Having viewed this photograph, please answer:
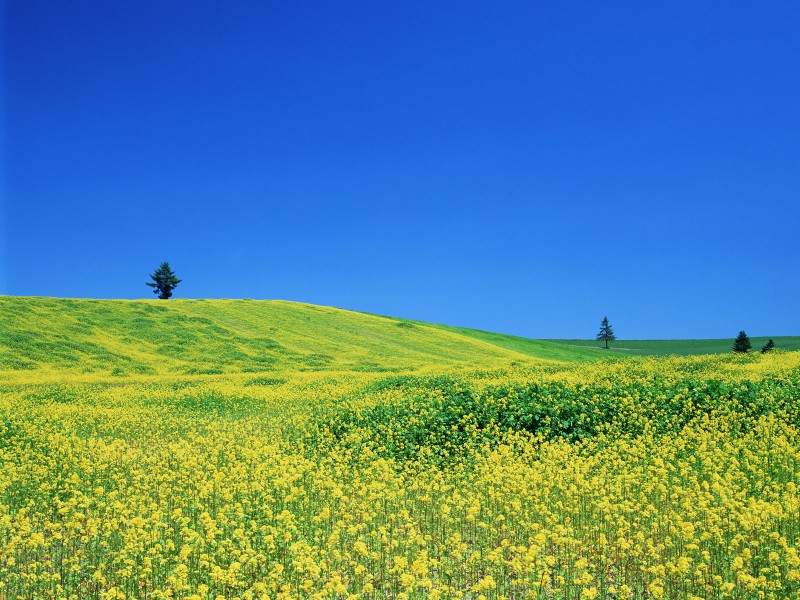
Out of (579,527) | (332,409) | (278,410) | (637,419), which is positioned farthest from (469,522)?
(278,410)

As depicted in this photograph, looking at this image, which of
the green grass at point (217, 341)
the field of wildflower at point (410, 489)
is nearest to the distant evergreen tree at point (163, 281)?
the green grass at point (217, 341)

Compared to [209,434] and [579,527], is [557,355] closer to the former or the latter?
[209,434]

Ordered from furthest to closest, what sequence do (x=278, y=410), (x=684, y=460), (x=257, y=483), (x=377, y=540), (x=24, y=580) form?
(x=278, y=410)
(x=684, y=460)
(x=257, y=483)
(x=377, y=540)
(x=24, y=580)

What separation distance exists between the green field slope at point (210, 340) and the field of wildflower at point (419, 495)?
21.4m

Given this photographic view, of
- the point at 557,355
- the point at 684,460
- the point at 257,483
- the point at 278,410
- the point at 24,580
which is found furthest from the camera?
the point at 557,355

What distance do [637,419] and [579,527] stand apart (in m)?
8.68

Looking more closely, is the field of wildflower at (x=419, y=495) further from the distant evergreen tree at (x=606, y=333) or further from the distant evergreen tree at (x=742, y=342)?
the distant evergreen tree at (x=606, y=333)

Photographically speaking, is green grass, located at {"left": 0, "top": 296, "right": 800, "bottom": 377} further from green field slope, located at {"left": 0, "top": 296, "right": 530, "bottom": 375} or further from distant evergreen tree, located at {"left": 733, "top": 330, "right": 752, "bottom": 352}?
distant evergreen tree, located at {"left": 733, "top": 330, "right": 752, "bottom": 352}

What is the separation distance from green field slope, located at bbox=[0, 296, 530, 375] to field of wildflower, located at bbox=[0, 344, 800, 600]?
21.4m

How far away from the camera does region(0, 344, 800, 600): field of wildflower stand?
738cm

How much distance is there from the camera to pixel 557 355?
7244cm

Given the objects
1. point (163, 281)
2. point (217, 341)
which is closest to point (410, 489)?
point (217, 341)

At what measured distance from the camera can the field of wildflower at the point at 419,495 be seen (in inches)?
291

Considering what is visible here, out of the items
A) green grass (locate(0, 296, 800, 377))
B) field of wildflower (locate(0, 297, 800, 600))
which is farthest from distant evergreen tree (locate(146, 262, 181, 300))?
field of wildflower (locate(0, 297, 800, 600))
